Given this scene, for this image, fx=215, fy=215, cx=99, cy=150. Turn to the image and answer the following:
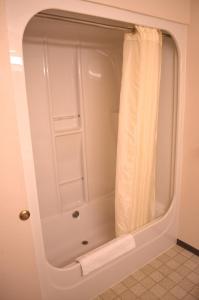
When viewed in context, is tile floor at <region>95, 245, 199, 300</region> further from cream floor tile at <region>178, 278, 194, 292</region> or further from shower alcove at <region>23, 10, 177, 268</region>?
shower alcove at <region>23, 10, 177, 268</region>

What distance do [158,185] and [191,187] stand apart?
31cm

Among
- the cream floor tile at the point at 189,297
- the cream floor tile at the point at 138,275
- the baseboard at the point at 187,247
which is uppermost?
the baseboard at the point at 187,247

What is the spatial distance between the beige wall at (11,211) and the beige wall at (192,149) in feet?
4.51

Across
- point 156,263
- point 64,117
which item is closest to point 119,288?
point 156,263

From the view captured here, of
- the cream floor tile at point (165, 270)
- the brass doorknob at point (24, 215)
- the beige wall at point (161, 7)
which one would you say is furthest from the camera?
the cream floor tile at point (165, 270)

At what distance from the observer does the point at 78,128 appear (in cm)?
214

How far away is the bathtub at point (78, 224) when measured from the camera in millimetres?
976

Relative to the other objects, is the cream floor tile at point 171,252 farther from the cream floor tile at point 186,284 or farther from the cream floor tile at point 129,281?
the cream floor tile at point 129,281

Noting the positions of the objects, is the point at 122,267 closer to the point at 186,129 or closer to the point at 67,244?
the point at 67,244

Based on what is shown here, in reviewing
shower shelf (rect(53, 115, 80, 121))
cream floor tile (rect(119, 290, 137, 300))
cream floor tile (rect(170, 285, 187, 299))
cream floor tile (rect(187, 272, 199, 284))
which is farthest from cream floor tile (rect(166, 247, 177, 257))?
shower shelf (rect(53, 115, 80, 121))

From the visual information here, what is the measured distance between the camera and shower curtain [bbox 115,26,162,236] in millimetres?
1465

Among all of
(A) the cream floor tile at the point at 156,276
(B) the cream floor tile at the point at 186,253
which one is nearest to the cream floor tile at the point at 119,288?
(A) the cream floor tile at the point at 156,276

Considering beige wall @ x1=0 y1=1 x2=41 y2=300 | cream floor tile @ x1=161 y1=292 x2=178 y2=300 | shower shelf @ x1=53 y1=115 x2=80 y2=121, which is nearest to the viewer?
beige wall @ x1=0 y1=1 x2=41 y2=300

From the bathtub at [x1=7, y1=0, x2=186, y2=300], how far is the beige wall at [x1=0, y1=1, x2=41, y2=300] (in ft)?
0.11
